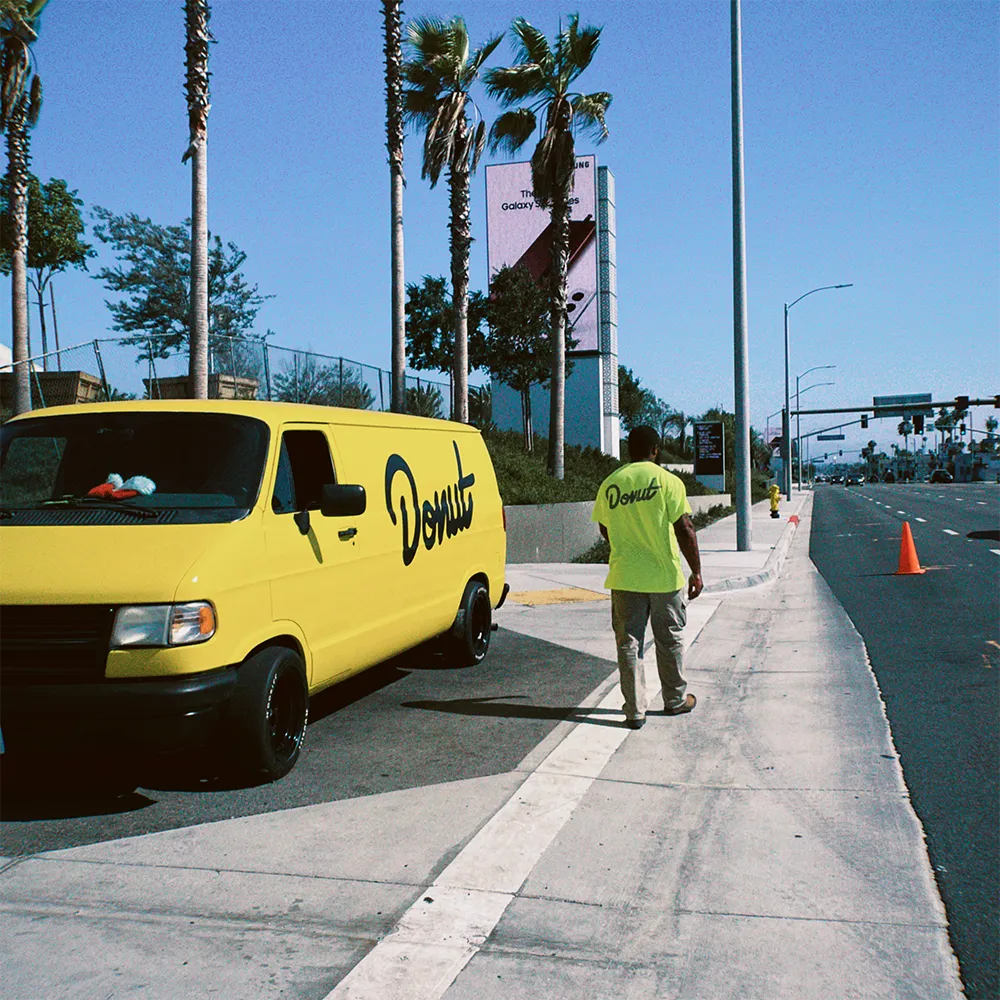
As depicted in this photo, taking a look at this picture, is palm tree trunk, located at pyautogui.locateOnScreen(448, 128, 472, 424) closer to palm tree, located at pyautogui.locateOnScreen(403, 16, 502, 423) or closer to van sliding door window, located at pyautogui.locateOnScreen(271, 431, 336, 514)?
palm tree, located at pyautogui.locateOnScreen(403, 16, 502, 423)

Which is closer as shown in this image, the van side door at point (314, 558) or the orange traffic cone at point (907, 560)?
the van side door at point (314, 558)

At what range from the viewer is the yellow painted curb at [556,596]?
13773 millimetres

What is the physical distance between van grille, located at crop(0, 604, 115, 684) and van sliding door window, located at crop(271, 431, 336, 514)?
1.32 meters

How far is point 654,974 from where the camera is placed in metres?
3.48

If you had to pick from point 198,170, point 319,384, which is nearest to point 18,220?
point 319,384

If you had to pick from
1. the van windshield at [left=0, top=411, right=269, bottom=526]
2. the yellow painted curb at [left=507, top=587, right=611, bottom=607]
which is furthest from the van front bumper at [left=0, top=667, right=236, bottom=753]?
the yellow painted curb at [left=507, top=587, right=611, bottom=607]

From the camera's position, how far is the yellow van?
4.92 meters

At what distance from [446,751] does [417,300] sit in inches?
1456

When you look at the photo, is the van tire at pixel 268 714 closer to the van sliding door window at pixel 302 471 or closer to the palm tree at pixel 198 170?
the van sliding door window at pixel 302 471

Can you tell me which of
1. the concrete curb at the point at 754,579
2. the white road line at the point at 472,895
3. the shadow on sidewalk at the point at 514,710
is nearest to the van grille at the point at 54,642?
the white road line at the point at 472,895

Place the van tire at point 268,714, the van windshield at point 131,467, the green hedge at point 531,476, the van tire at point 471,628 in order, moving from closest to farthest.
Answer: the van tire at point 268,714 < the van windshield at point 131,467 < the van tire at point 471,628 < the green hedge at point 531,476

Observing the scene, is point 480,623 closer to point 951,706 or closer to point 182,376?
point 951,706

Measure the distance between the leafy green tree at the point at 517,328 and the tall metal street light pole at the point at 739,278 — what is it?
1896 cm

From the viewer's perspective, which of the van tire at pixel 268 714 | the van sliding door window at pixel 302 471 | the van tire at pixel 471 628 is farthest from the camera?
the van tire at pixel 471 628
